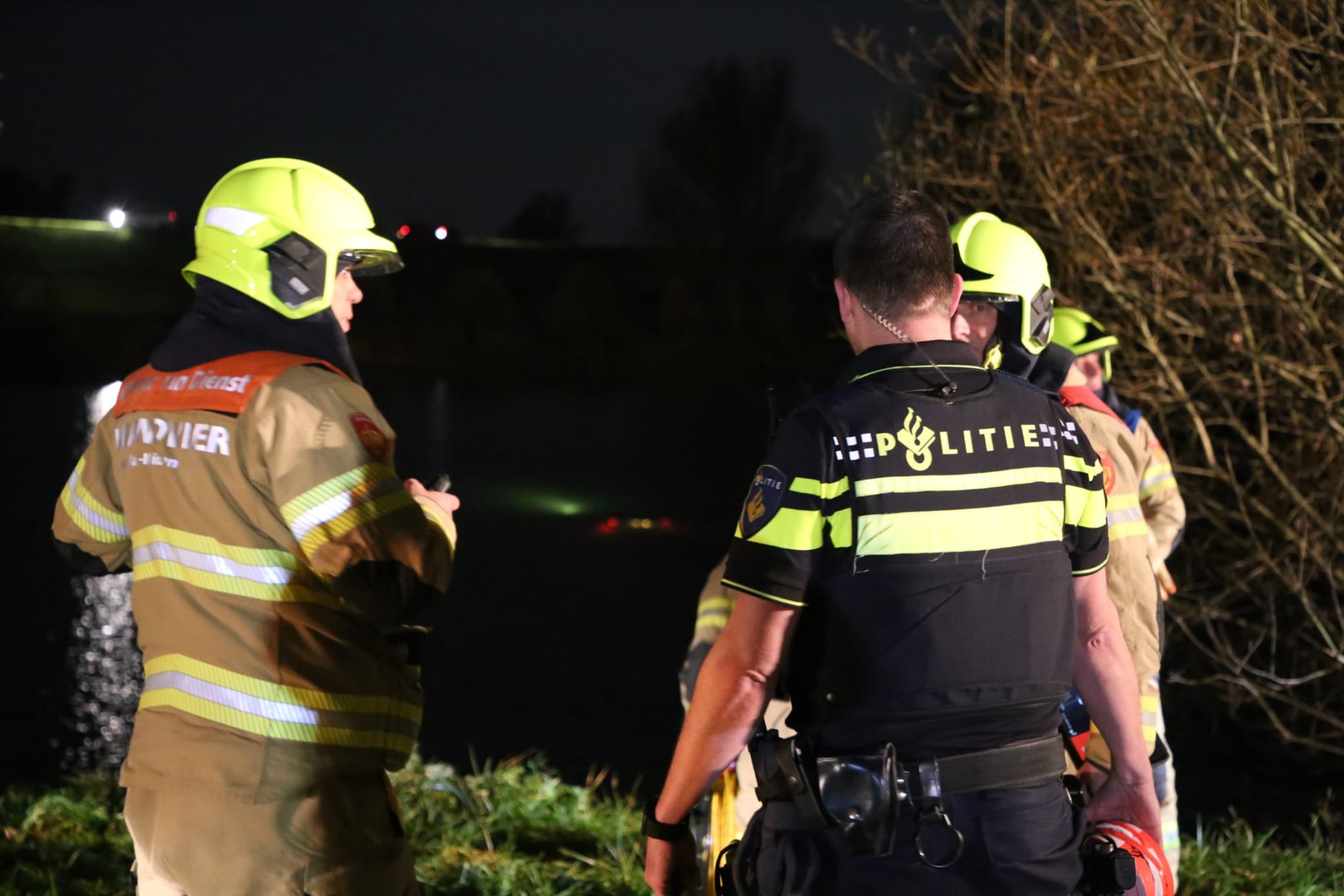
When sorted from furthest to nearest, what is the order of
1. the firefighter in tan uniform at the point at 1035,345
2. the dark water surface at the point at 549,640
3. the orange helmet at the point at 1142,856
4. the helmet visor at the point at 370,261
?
the dark water surface at the point at 549,640
the firefighter in tan uniform at the point at 1035,345
the helmet visor at the point at 370,261
the orange helmet at the point at 1142,856

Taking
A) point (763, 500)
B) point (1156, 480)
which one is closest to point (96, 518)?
point (763, 500)

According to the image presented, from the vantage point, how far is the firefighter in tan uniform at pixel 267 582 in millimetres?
2746

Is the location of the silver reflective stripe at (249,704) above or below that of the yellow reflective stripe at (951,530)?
below

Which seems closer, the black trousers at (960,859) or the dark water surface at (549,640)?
the black trousers at (960,859)

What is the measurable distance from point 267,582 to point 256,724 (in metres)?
0.27

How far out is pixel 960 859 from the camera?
7.91 ft

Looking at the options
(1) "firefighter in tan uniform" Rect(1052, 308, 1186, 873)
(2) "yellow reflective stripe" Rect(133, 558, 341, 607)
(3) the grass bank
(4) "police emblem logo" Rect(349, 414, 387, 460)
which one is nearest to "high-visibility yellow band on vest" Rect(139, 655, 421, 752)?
(2) "yellow reflective stripe" Rect(133, 558, 341, 607)

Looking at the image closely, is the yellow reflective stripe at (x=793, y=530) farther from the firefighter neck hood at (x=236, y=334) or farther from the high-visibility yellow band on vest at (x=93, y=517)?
the high-visibility yellow band on vest at (x=93, y=517)

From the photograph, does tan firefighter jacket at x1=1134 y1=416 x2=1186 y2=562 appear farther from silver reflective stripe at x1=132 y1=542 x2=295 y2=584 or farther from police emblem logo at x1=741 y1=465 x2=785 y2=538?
silver reflective stripe at x1=132 y1=542 x2=295 y2=584

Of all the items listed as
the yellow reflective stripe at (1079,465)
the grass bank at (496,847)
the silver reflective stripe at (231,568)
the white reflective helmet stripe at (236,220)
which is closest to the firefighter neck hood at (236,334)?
the white reflective helmet stripe at (236,220)

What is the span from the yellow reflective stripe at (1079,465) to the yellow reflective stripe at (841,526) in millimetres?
469

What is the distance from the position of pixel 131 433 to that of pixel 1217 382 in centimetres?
686

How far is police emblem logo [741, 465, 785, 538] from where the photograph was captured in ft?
7.89

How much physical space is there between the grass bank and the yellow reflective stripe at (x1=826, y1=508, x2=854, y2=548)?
113 inches
